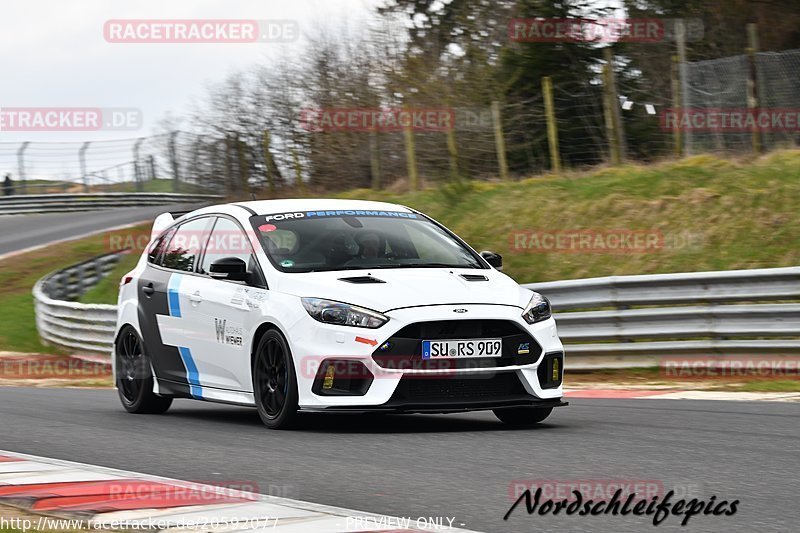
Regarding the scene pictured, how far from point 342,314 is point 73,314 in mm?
14046

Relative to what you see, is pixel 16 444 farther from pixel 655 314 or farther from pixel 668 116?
pixel 668 116

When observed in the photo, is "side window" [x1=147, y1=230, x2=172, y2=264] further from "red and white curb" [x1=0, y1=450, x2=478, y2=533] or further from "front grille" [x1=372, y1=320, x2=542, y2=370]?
"red and white curb" [x1=0, y1=450, x2=478, y2=533]

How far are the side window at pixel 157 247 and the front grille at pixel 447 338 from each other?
3.32m

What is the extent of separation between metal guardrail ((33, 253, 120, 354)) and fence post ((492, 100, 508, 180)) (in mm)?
7459

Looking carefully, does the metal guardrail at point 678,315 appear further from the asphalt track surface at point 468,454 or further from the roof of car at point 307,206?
the roof of car at point 307,206

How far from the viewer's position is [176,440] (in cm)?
808

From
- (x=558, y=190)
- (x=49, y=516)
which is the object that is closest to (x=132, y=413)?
(x=49, y=516)

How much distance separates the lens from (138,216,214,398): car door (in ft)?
31.0

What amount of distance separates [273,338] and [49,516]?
10.1 feet

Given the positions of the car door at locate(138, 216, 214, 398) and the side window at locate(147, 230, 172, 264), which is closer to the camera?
the car door at locate(138, 216, 214, 398)

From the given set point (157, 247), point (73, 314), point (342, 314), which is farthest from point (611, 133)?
point (342, 314)
